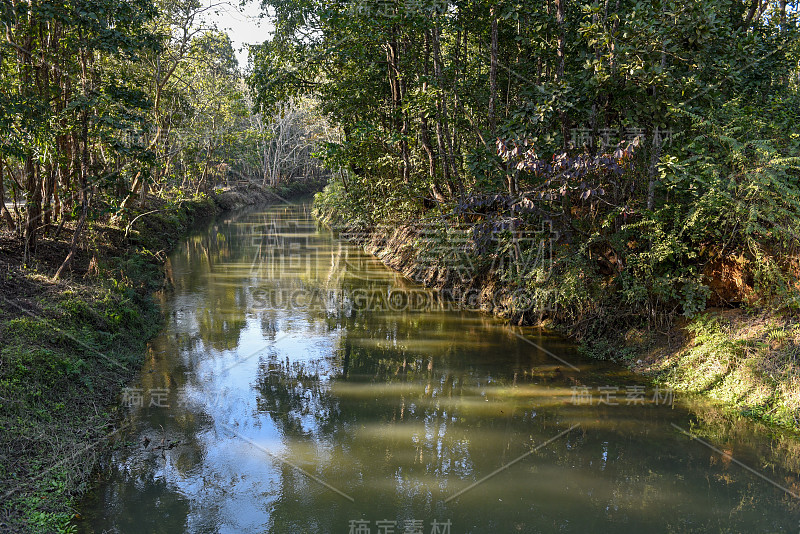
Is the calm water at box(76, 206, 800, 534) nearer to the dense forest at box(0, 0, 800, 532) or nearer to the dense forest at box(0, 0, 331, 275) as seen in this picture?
the dense forest at box(0, 0, 800, 532)

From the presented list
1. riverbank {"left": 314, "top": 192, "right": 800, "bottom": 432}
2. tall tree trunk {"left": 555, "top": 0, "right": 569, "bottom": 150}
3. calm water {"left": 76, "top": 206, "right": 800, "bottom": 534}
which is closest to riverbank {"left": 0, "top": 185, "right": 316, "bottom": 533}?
calm water {"left": 76, "top": 206, "right": 800, "bottom": 534}

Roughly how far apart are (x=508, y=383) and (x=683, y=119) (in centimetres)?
437

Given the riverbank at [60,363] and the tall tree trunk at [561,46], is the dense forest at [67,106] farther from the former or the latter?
the tall tree trunk at [561,46]

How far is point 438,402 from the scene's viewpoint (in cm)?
718

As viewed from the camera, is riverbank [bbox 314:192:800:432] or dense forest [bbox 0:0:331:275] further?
dense forest [bbox 0:0:331:275]

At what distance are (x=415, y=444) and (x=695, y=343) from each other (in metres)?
3.98

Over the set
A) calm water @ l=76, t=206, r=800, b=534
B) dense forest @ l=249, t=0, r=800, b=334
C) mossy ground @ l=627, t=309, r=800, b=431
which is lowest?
calm water @ l=76, t=206, r=800, b=534

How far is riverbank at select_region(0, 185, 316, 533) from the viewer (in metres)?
4.64

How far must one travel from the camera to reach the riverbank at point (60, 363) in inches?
183

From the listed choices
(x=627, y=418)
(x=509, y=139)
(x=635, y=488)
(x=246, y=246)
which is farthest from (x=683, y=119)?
(x=246, y=246)

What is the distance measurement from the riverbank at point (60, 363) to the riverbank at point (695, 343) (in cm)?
638

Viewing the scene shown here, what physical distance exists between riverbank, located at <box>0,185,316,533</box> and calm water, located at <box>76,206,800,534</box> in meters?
0.30

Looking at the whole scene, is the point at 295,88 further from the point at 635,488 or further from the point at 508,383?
the point at 635,488

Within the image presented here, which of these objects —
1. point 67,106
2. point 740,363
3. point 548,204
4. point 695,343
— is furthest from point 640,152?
point 67,106
